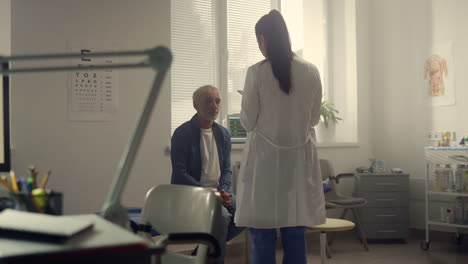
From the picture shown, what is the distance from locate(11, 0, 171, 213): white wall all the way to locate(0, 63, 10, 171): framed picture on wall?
0.60m

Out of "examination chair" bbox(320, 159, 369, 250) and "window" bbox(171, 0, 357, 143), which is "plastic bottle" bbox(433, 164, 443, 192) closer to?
"examination chair" bbox(320, 159, 369, 250)

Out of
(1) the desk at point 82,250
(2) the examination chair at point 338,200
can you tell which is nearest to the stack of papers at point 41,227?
(1) the desk at point 82,250

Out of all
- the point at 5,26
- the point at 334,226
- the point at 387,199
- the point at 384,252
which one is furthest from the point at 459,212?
the point at 5,26

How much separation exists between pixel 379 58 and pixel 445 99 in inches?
40.3

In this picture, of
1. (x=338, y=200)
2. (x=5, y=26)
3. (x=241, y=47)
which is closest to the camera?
(x=5, y=26)

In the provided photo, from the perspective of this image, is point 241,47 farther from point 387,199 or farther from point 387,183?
point 387,199

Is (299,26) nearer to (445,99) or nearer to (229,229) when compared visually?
(445,99)

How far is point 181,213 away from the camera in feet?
6.41

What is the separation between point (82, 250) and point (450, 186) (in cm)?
466

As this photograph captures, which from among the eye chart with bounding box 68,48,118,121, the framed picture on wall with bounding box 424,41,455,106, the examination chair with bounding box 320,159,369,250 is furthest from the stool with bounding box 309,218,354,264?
the framed picture on wall with bounding box 424,41,455,106

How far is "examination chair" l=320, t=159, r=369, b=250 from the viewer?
4719mm

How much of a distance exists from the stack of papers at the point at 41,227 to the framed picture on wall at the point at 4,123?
7.17 ft

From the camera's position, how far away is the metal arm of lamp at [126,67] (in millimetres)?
825

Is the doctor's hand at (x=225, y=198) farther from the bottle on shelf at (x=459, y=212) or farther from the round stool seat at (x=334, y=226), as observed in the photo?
the bottle on shelf at (x=459, y=212)
